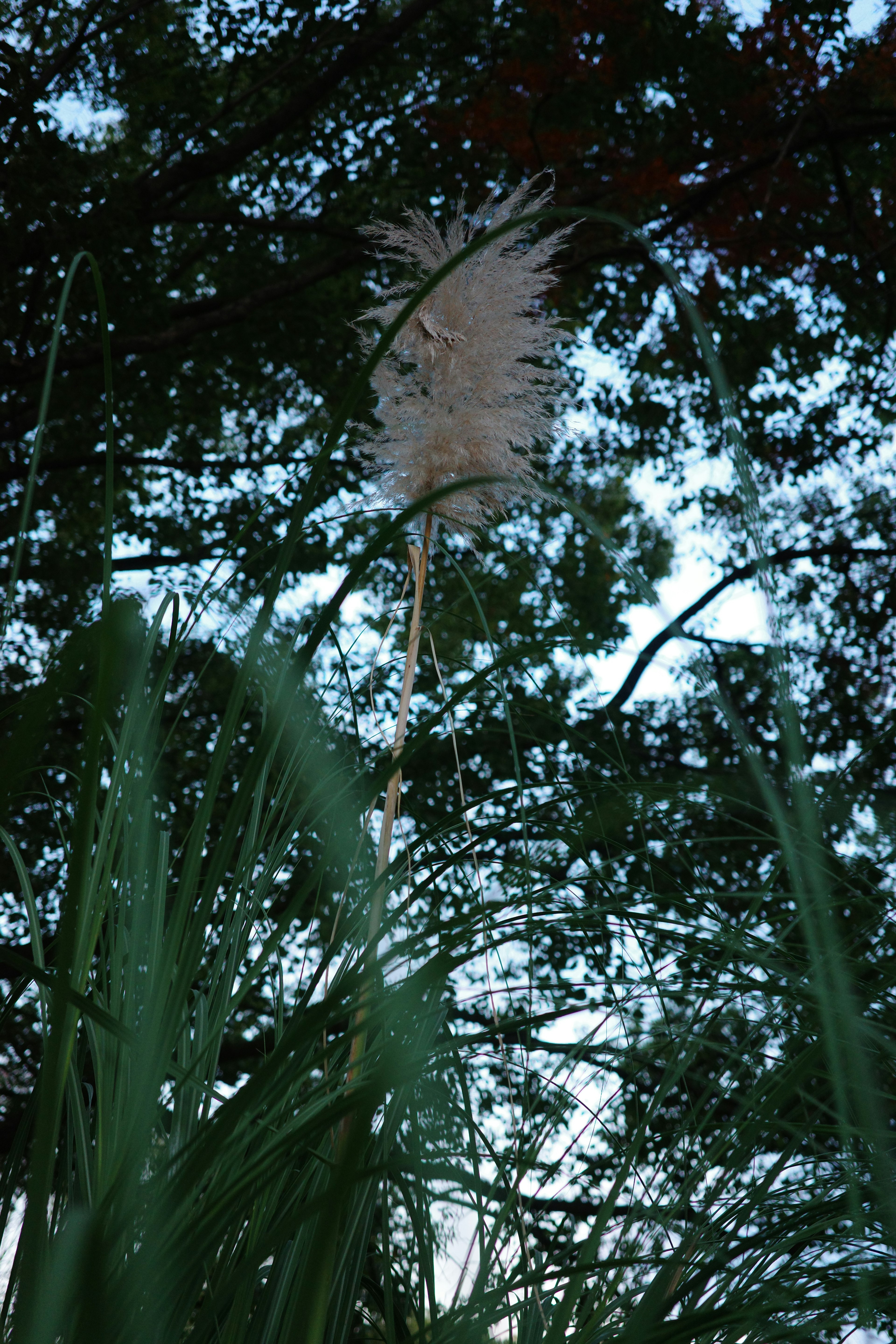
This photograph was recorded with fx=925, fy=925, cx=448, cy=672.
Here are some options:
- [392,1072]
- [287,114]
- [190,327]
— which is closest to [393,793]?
[392,1072]

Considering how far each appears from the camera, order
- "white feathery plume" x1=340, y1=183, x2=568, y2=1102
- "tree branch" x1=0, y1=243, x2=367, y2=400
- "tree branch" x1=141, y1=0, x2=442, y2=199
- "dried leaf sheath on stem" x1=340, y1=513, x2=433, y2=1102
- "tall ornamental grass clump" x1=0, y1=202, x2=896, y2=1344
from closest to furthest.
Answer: "tall ornamental grass clump" x1=0, y1=202, x2=896, y2=1344 < "dried leaf sheath on stem" x1=340, y1=513, x2=433, y2=1102 < "white feathery plume" x1=340, y1=183, x2=568, y2=1102 < "tree branch" x1=0, y1=243, x2=367, y2=400 < "tree branch" x1=141, y1=0, x2=442, y2=199

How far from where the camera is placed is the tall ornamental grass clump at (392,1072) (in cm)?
46

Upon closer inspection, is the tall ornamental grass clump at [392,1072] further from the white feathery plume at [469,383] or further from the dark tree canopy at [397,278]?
the dark tree canopy at [397,278]

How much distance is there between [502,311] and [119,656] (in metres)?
0.76

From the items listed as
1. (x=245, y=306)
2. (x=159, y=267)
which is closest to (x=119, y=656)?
(x=245, y=306)

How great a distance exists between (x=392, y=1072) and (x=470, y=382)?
0.83 metres

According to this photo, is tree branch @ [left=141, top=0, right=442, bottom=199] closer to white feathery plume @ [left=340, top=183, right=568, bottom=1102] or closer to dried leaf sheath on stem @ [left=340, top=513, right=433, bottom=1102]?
white feathery plume @ [left=340, top=183, right=568, bottom=1102]

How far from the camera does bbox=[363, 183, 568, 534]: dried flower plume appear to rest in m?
1.06

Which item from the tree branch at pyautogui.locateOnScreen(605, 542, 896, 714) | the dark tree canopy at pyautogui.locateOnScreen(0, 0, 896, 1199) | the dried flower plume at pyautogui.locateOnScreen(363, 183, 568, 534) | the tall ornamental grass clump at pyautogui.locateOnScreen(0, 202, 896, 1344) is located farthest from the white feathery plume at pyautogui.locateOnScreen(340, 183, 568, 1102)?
the tree branch at pyautogui.locateOnScreen(605, 542, 896, 714)

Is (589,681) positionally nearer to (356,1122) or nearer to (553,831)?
(553,831)

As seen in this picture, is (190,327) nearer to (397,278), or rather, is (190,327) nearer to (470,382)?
(397,278)

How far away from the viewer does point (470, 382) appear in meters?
1.06

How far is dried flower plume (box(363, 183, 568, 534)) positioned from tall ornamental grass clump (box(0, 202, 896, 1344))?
320mm

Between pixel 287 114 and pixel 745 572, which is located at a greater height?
pixel 287 114
